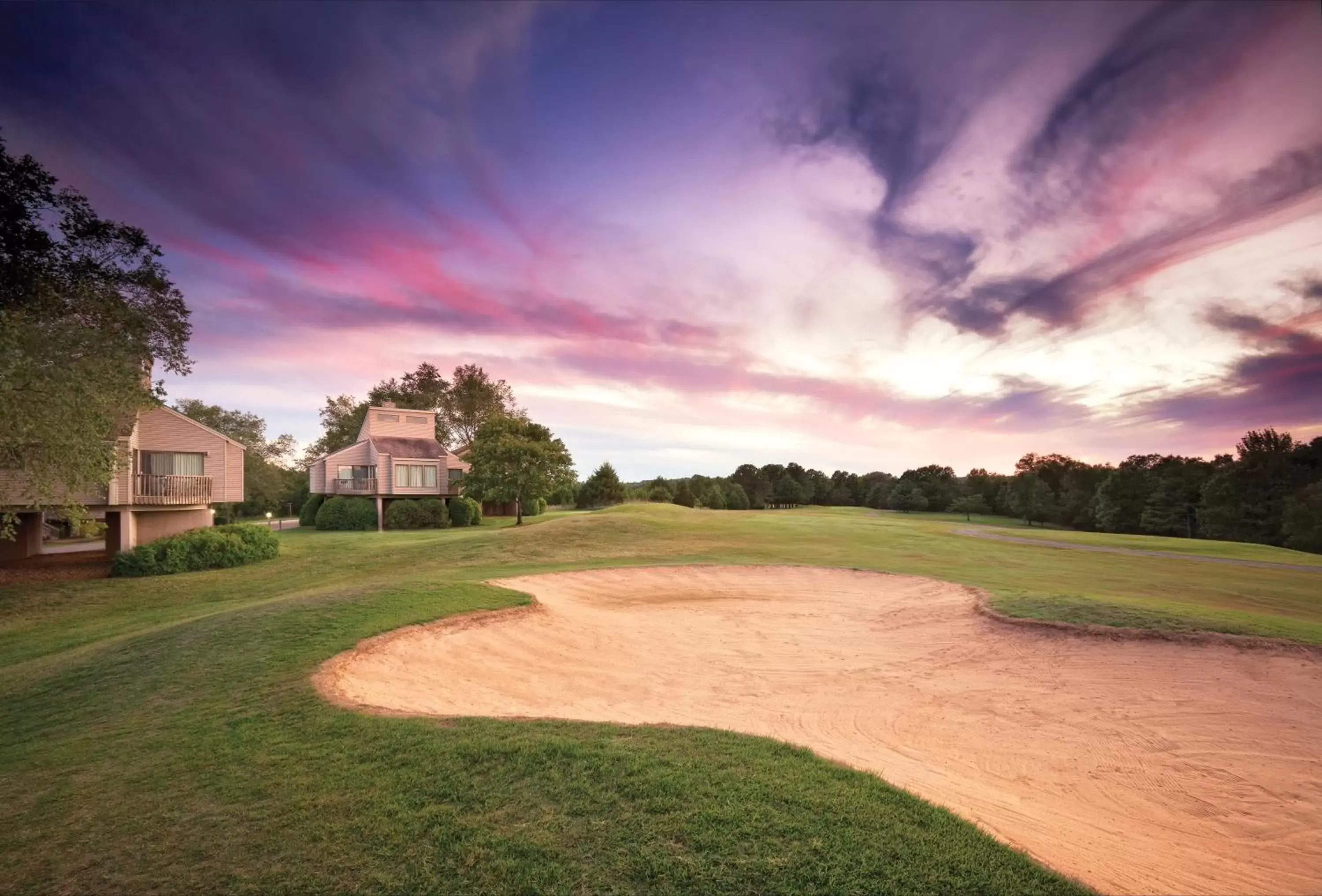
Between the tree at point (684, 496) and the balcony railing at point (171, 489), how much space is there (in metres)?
54.7

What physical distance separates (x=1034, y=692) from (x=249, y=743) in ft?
36.4

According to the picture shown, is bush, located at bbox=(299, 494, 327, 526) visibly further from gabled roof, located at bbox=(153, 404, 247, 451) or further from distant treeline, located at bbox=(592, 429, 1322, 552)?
distant treeline, located at bbox=(592, 429, 1322, 552)

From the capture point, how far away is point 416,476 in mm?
45531

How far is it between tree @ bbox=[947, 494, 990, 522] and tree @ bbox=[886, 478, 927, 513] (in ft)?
14.3

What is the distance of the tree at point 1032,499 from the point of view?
2906 inches

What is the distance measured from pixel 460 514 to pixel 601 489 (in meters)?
23.3

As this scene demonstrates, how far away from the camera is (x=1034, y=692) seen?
9289mm

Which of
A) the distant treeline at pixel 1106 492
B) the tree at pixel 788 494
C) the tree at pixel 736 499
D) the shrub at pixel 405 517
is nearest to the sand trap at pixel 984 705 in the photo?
the shrub at pixel 405 517

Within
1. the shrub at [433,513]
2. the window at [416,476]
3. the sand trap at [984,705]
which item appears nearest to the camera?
the sand trap at [984,705]

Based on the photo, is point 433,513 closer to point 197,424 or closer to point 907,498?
point 197,424

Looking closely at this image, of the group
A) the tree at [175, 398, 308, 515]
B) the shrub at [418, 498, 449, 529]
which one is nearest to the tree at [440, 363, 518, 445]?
the tree at [175, 398, 308, 515]

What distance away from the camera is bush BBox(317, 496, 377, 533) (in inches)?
1650

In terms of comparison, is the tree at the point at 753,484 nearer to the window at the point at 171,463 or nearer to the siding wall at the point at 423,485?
the siding wall at the point at 423,485

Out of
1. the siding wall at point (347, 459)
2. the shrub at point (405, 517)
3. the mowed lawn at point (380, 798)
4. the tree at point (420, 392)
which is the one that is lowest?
the mowed lawn at point (380, 798)
